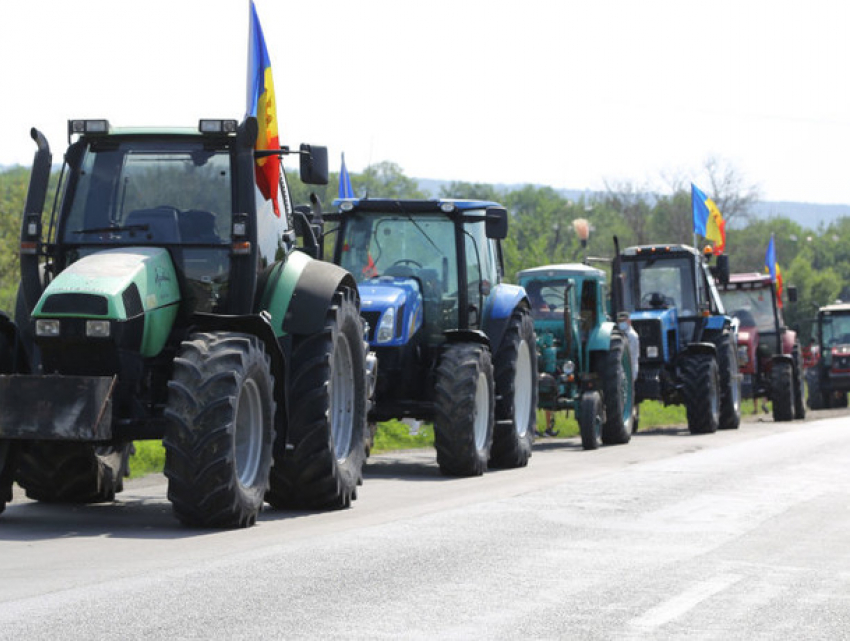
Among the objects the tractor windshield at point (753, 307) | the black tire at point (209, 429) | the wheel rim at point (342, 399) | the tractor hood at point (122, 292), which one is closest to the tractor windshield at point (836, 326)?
the tractor windshield at point (753, 307)

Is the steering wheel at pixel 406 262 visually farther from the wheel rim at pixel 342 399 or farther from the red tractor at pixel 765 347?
the red tractor at pixel 765 347

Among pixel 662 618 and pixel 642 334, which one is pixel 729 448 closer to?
pixel 642 334

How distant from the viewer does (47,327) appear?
33.0 feet

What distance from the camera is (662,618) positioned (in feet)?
23.2

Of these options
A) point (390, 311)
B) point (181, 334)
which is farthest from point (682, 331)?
point (181, 334)

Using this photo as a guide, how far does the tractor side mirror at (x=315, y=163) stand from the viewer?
1114 cm

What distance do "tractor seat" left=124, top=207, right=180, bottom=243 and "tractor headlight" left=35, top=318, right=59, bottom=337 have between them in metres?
1.21

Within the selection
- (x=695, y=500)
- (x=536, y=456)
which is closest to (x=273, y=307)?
(x=695, y=500)

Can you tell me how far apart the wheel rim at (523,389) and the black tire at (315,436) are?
5.28 meters

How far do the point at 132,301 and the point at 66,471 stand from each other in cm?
215

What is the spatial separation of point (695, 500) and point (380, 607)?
616 cm

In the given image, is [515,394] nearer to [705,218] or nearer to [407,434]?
[407,434]

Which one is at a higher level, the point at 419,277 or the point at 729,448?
the point at 419,277

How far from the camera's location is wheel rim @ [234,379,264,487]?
10.5 meters
